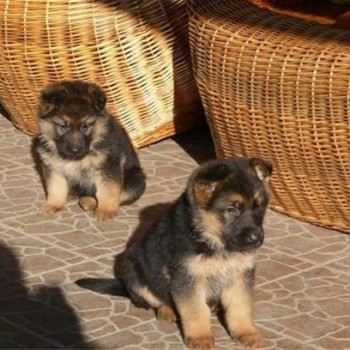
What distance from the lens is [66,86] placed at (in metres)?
7.41

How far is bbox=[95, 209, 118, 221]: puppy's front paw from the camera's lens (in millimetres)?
7441

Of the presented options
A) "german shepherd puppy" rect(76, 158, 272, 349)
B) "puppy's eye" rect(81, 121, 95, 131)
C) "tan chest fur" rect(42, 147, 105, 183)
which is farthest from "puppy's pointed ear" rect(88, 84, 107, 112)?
"german shepherd puppy" rect(76, 158, 272, 349)

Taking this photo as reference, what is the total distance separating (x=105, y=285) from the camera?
6.14 m

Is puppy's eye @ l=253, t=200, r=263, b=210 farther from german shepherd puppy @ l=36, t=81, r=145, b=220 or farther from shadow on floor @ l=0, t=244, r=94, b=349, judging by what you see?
german shepherd puppy @ l=36, t=81, r=145, b=220

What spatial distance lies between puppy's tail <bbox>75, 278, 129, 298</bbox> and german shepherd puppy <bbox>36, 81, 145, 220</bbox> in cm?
127

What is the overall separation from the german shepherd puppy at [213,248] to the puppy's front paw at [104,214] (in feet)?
5.93

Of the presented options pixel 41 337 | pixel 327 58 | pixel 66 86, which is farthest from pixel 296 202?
pixel 41 337

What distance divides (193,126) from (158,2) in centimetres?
125

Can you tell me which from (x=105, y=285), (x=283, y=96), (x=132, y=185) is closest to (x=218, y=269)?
(x=105, y=285)

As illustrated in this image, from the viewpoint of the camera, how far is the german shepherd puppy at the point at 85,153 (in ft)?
24.2

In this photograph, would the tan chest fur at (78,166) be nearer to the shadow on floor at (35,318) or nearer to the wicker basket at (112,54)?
the wicker basket at (112,54)

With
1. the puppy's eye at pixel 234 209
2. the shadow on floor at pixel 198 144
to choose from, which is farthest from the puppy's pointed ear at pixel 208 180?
the shadow on floor at pixel 198 144

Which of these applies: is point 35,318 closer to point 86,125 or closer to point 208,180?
point 208,180

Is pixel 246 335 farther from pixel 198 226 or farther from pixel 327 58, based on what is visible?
pixel 327 58
